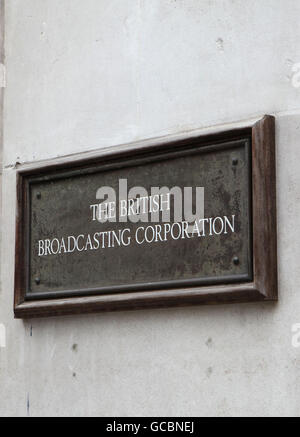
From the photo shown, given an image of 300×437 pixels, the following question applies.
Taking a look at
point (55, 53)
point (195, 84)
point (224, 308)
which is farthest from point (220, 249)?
point (55, 53)

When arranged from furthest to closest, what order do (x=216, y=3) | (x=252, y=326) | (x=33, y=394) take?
(x=33, y=394), (x=216, y=3), (x=252, y=326)

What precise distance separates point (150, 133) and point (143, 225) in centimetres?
44

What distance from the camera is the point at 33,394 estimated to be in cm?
473

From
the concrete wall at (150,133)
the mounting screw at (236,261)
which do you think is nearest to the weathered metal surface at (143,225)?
the mounting screw at (236,261)

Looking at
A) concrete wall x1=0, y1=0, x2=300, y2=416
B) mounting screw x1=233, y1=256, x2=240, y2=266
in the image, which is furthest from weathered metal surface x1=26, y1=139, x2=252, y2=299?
concrete wall x1=0, y1=0, x2=300, y2=416

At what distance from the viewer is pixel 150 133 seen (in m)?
4.46

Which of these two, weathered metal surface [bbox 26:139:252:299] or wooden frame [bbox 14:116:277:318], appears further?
A: weathered metal surface [bbox 26:139:252:299]

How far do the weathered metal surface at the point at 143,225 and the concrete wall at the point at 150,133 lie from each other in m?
0.14

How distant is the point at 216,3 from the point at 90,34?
29.5 inches

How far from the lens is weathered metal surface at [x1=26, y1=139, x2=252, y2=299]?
403cm

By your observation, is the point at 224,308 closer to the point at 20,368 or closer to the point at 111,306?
the point at 111,306

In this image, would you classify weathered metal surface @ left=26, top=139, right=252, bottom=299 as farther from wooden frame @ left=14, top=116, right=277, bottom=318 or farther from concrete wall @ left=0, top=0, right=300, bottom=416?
concrete wall @ left=0, top=0, right=300, bottom=416

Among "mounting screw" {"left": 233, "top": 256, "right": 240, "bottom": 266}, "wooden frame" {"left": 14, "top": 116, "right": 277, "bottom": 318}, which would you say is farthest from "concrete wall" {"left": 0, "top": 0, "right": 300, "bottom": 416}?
"mounting screw" {"left": 233, "top": 256, "right": 240, "bottom": 266}

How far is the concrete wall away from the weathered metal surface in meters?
0.14
